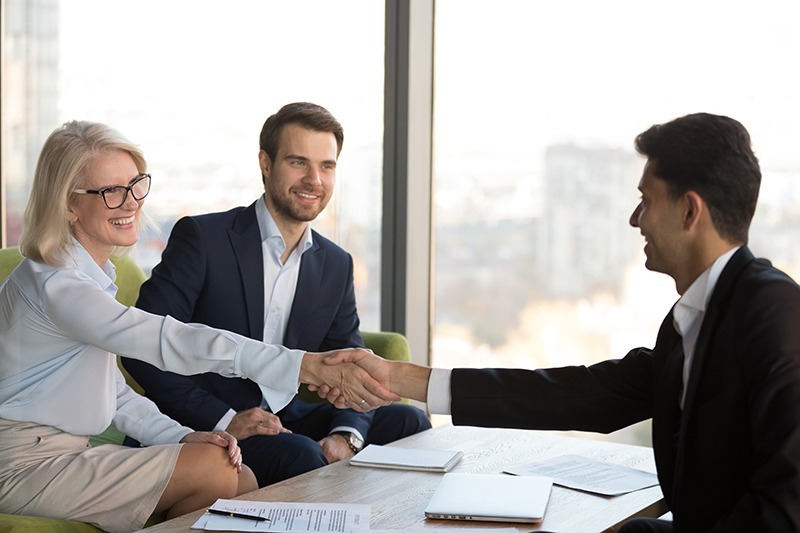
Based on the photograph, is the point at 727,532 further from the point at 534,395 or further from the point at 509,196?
the point at 509,196

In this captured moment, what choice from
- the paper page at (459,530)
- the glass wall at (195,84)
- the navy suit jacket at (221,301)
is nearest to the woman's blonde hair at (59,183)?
the navy suit jacket at (221,301)

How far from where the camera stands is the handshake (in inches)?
102

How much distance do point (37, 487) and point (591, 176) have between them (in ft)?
8.67

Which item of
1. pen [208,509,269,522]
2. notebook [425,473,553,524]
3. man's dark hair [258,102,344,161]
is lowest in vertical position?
notebook [425,473,553,524]

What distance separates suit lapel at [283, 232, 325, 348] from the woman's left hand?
72 centimetres

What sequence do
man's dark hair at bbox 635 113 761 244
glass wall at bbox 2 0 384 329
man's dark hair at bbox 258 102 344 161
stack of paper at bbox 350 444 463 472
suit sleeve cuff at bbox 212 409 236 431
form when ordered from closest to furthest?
man's dark hair at bbox 635 113 761 244, stack of paper at bbox 350 444 463 472, suit sleeve cuff at bbox 212 409 236 431, man's dark hair at bbox 258 102 344 161, glass wall at bbox 2 0 384 329

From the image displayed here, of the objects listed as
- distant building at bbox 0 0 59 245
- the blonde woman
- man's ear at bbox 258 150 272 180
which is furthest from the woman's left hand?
distant building at bbox 0 0 59 245

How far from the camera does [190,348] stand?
7.80ft

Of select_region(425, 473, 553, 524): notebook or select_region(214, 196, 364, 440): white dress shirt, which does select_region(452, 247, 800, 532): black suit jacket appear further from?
select_region(214, 196, 364, 440): white dress shirt

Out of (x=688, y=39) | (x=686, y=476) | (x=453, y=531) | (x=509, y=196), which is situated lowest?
(x=453, y=531)

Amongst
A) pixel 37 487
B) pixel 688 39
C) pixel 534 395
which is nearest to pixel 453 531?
pixel 534 395

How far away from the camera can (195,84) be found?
4.39 metres

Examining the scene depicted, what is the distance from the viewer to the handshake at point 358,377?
8.50 feet

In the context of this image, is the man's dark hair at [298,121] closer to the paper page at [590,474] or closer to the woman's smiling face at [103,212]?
the woman's smiling face at [103,212]
